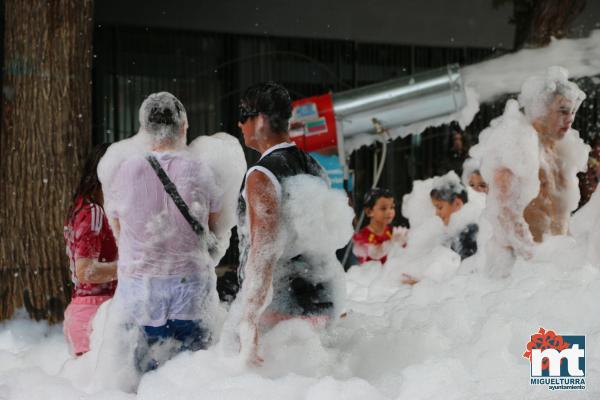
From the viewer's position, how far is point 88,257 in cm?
282

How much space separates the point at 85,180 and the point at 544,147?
2155 millimetres

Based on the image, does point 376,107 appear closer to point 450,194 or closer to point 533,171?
point 450,194

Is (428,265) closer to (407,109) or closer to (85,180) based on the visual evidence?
(407,109)

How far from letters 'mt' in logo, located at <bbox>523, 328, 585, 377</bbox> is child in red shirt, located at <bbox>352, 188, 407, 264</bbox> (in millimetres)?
2548

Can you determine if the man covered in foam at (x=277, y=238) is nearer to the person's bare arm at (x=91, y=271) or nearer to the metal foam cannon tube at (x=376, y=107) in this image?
the person's bare arm at (x=91, y=271)

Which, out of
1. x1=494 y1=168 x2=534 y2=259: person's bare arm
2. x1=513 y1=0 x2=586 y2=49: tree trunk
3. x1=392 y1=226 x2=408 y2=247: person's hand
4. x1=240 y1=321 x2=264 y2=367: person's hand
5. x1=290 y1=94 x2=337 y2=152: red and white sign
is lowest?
x1=240 y1=321 x2=264 y2=367: person's hand

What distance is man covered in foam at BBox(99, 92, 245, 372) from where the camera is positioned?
2566 millimetres

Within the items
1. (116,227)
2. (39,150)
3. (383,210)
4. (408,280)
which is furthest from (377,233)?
(116,227)

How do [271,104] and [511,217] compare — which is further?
[511,217]

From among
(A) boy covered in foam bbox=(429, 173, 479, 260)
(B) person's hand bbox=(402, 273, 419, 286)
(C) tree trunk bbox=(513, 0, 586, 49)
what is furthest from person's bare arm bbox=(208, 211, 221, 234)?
(C) tree trunk bbox=(513, 0, 586, 49)

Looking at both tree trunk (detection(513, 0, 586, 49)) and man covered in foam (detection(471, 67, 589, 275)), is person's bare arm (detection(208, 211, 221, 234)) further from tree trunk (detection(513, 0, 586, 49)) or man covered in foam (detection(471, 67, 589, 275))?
tree trunk (detection(513, 0, 586, 49))

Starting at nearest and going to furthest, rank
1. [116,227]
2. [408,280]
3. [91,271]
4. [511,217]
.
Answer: [116,227] < [91,271] < [511,217] < [408,280]

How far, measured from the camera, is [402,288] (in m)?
5.38

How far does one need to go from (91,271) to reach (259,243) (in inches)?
30.4
